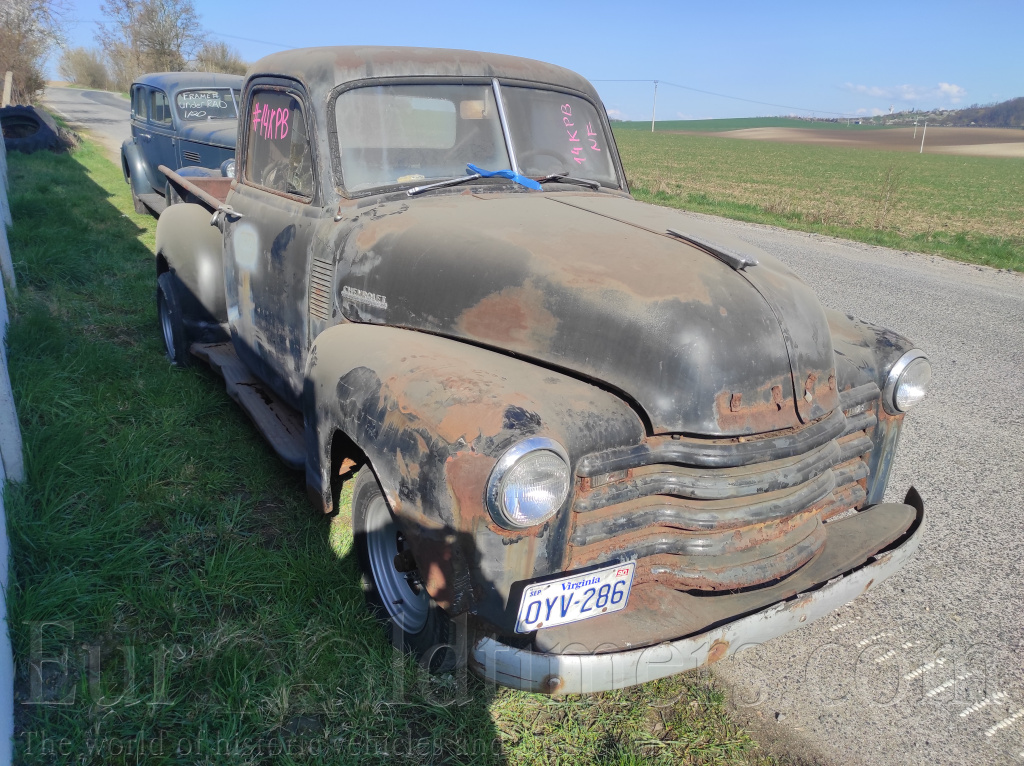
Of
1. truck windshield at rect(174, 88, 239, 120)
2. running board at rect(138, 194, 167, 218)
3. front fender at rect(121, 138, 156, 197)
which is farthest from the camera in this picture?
front fender at rect(121, 138, 156, 197)

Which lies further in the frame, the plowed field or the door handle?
the plowed field

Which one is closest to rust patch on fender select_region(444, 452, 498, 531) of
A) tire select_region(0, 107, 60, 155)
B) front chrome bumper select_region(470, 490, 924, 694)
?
front chrome bumper select_region(470, 490, 924, 694)

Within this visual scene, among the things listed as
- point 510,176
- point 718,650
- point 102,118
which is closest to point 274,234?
point 510,176

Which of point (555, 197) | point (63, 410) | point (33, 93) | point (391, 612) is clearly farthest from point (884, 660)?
point (33, 93)

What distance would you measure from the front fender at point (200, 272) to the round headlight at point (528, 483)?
10.9ft

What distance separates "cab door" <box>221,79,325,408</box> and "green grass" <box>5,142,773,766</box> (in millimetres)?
610

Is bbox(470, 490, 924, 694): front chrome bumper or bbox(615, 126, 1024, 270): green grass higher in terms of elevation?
bbox(615, 126, 1024, 270): green grass

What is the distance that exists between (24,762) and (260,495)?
155 cm

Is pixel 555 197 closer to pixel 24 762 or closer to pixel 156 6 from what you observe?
pixel 24 762

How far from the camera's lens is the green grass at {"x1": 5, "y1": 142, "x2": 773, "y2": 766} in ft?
7.06

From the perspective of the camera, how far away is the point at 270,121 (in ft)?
11.9

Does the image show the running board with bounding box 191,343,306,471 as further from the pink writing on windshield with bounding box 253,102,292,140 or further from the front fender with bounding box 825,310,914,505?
the front fender with bounding box 825,310,914,505

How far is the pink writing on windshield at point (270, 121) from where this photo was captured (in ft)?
11.4

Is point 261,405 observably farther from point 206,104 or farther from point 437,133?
point 206,104
